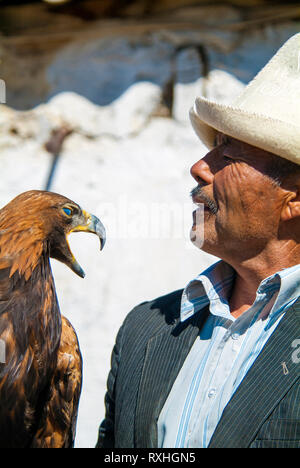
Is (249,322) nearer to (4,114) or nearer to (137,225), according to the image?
(137,225)

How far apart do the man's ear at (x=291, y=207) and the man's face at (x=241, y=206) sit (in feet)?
0.10

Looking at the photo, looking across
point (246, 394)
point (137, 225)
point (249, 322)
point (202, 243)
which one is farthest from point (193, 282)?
point (137, 225)

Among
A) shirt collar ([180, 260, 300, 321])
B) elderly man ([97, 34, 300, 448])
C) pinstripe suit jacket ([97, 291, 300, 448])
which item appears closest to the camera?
pinstripe suit jacket ([97, 291, 300, 448])

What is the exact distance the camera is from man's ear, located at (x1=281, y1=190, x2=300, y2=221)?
2312 millimetres

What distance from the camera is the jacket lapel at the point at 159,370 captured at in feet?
7.00

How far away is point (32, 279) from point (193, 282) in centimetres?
68

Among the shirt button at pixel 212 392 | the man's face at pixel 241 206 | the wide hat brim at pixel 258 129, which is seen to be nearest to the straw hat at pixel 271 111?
the wide hat brim at pixel 258 129

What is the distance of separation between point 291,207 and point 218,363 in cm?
70

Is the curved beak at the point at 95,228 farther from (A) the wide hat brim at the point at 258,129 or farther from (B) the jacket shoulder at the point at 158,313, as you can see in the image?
(A) the wide hat brim at the point at 258,129

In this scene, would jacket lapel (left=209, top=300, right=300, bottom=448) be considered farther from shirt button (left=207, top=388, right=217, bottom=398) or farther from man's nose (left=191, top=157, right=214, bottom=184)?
man's nose (left=191, top=157, right=214, bottom=184)

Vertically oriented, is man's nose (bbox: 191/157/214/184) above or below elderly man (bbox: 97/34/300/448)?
above

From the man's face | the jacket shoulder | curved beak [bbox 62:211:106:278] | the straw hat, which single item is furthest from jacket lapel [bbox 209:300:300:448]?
curved beak [bbox 62:211:106:278]

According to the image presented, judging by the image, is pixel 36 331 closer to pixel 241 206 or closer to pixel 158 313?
pixel 158 313
